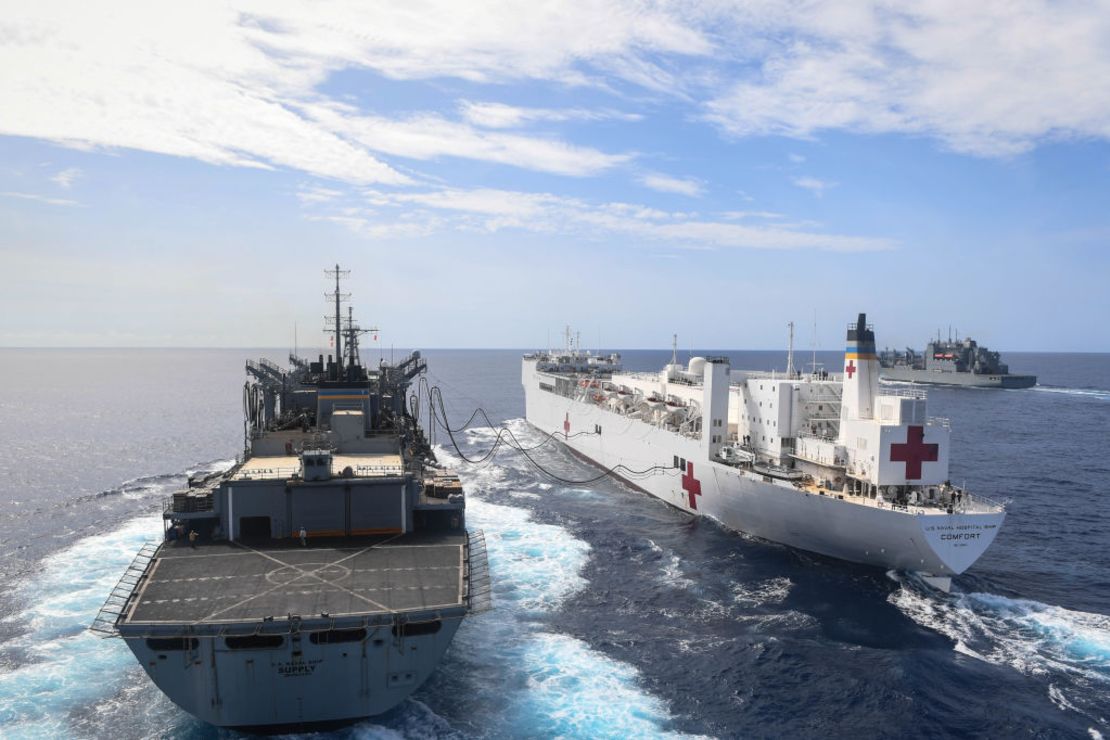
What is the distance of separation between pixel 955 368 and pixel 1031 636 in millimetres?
92895

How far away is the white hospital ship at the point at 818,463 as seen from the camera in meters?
21.4

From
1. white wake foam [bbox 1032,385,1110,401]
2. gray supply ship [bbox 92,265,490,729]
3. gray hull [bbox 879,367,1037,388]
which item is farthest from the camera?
gray hull [bbox 879,367,1037,388]

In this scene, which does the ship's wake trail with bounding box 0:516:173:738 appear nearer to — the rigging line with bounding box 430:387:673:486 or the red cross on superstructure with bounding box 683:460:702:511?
the rigging line with bounding box 430:387:673:486

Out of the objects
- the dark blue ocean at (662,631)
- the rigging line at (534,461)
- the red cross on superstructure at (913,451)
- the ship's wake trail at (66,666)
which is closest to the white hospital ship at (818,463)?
the red cross on superstructure at (913,451)

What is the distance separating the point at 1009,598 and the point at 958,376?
3483 inches

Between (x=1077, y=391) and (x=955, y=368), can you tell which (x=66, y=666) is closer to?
(x=955, y=368)

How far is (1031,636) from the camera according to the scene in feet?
60.4

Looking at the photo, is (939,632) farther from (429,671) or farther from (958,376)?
(958,376)

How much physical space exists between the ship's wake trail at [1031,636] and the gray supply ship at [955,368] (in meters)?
81.4

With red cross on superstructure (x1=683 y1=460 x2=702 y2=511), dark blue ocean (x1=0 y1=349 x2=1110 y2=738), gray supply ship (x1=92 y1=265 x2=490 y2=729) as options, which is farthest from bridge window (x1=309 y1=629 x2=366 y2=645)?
red cross on superstructure (x1=683 y1=460 x2=702 y2=511)

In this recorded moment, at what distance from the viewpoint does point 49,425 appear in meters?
54.7

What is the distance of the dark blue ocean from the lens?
47.2 ft

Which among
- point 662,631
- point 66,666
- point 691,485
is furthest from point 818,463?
point 66,666

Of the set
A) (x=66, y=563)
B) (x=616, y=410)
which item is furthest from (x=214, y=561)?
(x=616, y=410)
